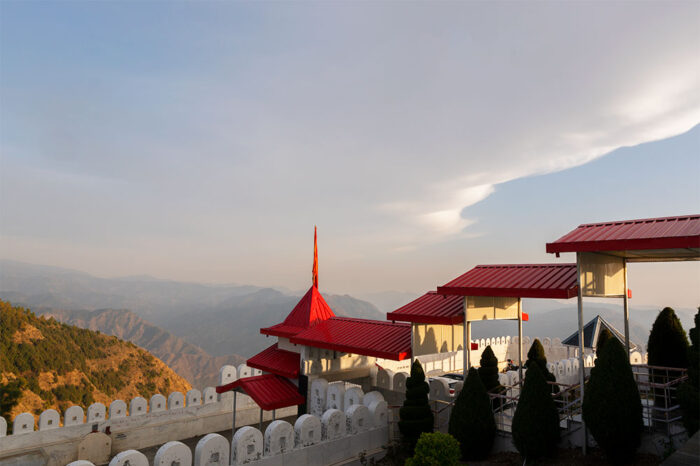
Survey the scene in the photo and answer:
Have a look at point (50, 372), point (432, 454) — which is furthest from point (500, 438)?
point (50, 372)

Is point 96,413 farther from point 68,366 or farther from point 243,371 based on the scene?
point 68,366

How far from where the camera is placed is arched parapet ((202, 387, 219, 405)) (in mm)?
18969

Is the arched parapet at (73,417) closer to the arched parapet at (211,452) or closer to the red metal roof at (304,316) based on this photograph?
the red metal roof at (304,316)

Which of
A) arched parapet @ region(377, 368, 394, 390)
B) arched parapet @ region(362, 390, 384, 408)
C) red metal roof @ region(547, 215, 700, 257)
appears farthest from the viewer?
arched parapet @ region(377, 368, 394, 390)

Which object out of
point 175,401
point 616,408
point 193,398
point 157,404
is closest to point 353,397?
point 616,408

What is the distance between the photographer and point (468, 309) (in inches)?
560

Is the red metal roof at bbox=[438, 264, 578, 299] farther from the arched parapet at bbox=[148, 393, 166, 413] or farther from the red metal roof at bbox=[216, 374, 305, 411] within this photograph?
the arched parapet at bbox=[148, 393, 166, 413]

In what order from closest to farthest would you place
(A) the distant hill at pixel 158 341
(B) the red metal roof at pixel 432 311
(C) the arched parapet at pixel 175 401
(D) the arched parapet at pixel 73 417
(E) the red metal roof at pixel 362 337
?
(B) the red metal roof at pixel 432 311, (E) the red metal roof at pixel 362 337, (D) the arched parapet at pixel 73 417, (C) the arched parapet at pixel 175 401, (A) the distant hill at pixel 158 341

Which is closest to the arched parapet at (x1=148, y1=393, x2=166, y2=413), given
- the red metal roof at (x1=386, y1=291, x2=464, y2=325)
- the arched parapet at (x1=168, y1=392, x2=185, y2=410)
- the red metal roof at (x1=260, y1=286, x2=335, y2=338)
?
the arched parapet at (x1=168, y1=392, x2=185, y2=410)

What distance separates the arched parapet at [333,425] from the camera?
12484 millimetres

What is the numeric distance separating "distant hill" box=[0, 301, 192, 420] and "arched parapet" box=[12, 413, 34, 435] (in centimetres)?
2023

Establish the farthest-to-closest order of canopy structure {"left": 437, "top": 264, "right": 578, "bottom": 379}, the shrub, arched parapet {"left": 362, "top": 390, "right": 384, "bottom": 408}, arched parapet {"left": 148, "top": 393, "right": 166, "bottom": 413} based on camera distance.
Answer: arched parapet {"left": 148, "top": 393, "right": 166, "bottom": 413}, arched parapet {"left": 362, "top": 390, "right": 384, "bottom": 408}, canopy structure {"left": 437, "top": 264, "right": 578, "bottom": 379}, the shrub

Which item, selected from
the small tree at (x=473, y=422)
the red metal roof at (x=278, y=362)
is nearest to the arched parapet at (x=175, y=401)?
the red metal roof at (x=278, y=362)

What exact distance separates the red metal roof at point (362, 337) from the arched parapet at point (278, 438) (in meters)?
4.29
